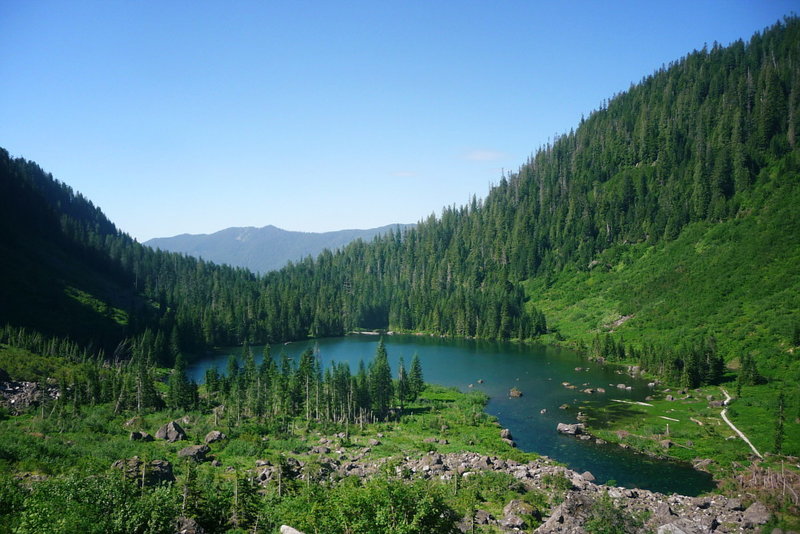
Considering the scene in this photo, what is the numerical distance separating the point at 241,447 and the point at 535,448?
37.7 meters

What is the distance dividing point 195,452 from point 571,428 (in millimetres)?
49837

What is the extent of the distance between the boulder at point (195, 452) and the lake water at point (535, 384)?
39919 millimetres

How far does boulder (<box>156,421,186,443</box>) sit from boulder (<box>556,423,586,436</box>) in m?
52.1

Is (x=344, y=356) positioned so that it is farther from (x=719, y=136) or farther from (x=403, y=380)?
(x=719, y=136)

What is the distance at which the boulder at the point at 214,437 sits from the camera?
206ft

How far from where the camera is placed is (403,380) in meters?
87.6

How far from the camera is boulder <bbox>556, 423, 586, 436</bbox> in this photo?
222 feet

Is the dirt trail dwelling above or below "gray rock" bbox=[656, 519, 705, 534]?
above

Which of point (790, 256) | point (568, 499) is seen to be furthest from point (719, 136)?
point (568, 499)

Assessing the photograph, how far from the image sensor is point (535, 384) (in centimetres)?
9688

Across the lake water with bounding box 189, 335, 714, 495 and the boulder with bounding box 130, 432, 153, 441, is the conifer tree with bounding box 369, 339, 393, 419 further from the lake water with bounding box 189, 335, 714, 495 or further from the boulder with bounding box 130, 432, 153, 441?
the boulder with bounding box 130, 432, 153, 441

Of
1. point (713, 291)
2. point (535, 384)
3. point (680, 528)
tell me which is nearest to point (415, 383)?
point (535, 384)

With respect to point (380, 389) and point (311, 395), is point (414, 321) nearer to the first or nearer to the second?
point (380, 389)

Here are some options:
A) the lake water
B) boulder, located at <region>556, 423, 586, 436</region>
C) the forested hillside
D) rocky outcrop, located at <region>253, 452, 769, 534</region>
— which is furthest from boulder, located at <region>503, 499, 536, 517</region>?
the forested hillside
